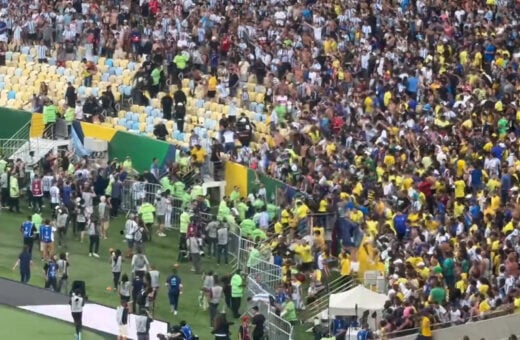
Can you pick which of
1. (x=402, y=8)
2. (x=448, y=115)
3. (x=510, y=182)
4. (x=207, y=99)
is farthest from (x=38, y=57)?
(x=510, y=182)

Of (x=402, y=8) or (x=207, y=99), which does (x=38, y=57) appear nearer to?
(x=207, y=99)

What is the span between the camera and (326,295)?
41875 millimetres

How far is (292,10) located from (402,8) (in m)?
3.35

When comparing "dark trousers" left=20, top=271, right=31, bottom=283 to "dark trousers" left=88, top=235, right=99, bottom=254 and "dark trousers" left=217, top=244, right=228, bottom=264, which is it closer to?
"dark trousers" left=88, top=235, right=99, bottom=254

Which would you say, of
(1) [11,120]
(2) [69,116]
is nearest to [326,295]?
(2) [69,116]

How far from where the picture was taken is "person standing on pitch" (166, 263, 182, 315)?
138ft

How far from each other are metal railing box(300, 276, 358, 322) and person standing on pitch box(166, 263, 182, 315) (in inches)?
108

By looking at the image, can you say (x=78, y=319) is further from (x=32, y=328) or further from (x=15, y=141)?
(x=15, y=141)

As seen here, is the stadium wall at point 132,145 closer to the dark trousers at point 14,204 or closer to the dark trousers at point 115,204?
the dark trousers at point 115,204

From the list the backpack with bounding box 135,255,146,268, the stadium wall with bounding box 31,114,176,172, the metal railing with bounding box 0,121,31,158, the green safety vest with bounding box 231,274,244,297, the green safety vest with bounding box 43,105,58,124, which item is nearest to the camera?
the green safety vest with bounding box 231,274,244,297

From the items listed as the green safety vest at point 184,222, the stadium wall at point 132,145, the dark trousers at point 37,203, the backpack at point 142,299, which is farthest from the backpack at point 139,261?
the stadium wall at point 132,145

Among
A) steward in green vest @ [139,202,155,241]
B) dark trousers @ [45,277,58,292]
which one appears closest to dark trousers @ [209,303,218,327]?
dark trousers @ [45,277,58,292]

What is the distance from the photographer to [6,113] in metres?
55.2

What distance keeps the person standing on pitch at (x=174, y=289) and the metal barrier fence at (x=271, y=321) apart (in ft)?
5.40
